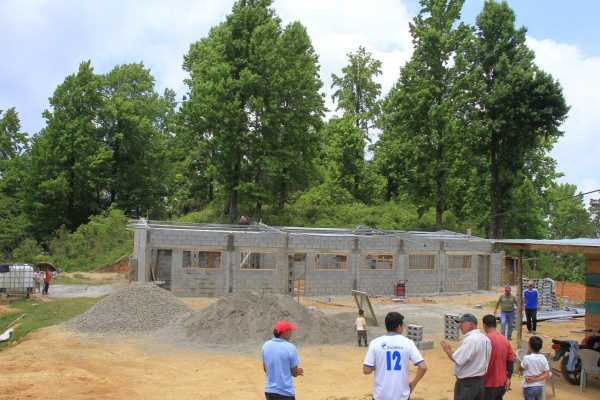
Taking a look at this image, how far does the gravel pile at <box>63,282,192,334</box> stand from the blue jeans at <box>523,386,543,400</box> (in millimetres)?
12413

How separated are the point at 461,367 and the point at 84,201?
145 ft

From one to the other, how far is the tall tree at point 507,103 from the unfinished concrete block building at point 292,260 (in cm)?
1065

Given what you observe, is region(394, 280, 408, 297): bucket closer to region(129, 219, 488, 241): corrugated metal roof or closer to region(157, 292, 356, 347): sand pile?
region(129, 219, 488, 241): corrugated metal roof

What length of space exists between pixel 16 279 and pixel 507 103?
32.1 metres

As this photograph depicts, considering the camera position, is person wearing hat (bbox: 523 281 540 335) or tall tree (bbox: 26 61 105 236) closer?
person wearing hat (bbox: 523 281 540 335)

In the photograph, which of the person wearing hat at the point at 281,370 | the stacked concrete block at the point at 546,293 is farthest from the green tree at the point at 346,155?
the person wearing hat at the point at 281,370

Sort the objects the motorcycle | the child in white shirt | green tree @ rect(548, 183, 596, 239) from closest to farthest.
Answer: the child in white shirt < the motorcycle < green tree @ rect(548, 183, 596, 239)

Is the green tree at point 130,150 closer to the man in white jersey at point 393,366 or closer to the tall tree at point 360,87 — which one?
the tall tree at point 360,87

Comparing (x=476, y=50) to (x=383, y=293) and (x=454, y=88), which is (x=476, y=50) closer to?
(x=454, y=88)

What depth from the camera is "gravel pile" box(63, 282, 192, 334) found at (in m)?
17.2

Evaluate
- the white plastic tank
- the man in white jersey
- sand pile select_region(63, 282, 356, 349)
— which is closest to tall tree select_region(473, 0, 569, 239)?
sand pile select_region(63, 282, 356, 349)

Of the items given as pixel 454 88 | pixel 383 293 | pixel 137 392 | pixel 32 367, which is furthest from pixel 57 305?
pixel 454 88

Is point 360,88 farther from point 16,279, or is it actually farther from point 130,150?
point 16,279

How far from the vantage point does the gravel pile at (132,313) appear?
17.2 meters
